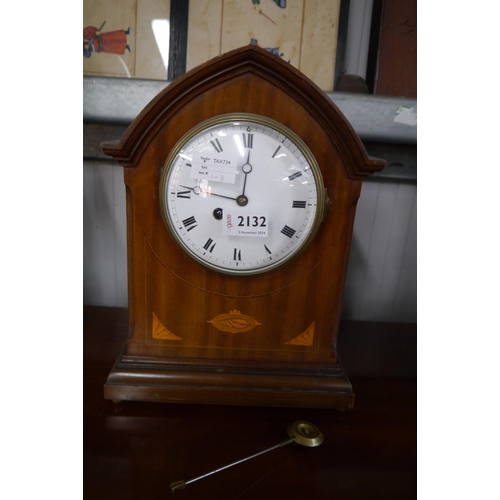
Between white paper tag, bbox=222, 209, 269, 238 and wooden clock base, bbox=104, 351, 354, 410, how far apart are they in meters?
0.31

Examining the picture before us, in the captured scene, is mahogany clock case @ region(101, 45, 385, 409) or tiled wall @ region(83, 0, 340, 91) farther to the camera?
tiled wall @ region(83, 0, 340, 91)

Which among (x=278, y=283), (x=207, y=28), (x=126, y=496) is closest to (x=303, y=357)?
(x=278, y=283)

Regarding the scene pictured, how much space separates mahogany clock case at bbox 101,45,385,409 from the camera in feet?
2.50

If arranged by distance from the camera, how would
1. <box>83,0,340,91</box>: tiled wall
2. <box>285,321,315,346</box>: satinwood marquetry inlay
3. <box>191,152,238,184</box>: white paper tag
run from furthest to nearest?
<box>83,0,340,91</box>: tiled wall
<box>285,321,315,346</box>: satinwood marquetry inlay
<box>191,152,238,184</box>: white paper tag

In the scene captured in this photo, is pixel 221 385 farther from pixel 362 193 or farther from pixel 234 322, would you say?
pixel 362 193

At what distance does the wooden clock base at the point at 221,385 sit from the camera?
0.84 m

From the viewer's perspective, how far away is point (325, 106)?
0.75 metres

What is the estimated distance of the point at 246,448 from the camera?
738 millimetres

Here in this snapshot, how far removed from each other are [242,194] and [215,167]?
2.9 inches

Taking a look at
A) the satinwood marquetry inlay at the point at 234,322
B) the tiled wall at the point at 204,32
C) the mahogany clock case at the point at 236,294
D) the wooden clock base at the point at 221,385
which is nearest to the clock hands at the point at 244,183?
the mahogany clock case at the point at 236,294

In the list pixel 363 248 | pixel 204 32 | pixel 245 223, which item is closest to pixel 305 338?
pixel 245 223

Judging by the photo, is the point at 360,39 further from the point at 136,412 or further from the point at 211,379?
the point at 136,412

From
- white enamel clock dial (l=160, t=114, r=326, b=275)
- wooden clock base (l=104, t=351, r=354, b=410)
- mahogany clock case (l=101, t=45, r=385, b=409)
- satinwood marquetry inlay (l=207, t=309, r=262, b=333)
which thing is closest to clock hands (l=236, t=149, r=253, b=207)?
white enamel clock dial (l=160, t=114, r=326, b=275)

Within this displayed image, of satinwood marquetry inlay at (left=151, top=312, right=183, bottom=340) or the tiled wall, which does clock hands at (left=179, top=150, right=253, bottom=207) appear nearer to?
satinwood marquetry inlay at (left=151, top=312, right=183, bottom=340)
